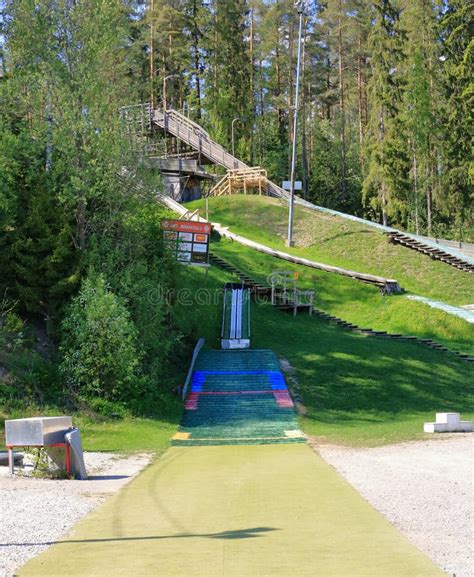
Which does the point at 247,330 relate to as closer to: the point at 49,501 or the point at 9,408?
the point at 9,408

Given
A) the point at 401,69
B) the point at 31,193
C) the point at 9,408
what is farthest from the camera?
the point at 401,69

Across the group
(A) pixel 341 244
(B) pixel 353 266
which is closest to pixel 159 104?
(A) pixel 341 244

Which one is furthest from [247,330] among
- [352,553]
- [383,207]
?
[383,207]

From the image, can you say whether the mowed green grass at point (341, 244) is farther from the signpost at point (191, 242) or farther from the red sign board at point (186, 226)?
the red sign board at point (186, 226)

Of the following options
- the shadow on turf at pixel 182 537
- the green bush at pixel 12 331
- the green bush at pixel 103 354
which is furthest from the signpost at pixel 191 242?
the shadow on turf at pixel 182 537

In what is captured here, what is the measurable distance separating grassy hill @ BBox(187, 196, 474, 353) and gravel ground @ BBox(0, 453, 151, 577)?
21232mm

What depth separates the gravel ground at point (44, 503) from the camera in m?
7.83

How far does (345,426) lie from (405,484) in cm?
912

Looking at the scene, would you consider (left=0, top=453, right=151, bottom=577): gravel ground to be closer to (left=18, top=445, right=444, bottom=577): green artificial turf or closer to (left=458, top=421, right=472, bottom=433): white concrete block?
(left=18, top=445, right=444, bottom=577): green artificial turf

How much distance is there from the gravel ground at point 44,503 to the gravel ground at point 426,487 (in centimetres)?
405

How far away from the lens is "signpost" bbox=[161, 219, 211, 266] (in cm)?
2856

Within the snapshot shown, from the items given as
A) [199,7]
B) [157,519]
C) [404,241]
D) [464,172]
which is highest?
[199,7]

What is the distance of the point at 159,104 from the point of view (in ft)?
217

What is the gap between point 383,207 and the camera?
54844 mm
